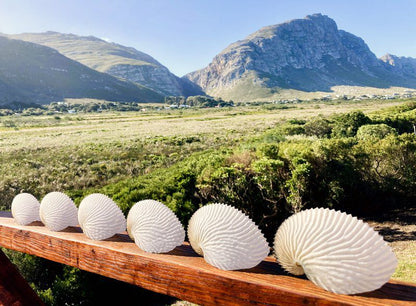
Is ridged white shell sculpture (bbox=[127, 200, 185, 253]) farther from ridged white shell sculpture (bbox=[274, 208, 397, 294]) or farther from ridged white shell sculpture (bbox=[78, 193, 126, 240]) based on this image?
ridged white shell sculpture (bbox=[274, 208, 397, 294])

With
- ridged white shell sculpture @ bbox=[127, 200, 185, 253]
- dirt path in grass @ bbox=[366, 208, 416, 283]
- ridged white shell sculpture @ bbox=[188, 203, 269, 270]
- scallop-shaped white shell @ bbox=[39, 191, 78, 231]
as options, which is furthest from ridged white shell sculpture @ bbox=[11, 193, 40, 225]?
dirt path in grass @ bbox=[366, 208, 416, 283]

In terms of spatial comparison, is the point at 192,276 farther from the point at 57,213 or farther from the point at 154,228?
the point at 57,213

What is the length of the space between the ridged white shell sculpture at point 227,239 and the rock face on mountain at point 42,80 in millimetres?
166476

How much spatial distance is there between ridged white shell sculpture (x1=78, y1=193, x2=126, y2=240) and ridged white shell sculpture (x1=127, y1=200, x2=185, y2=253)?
134mm

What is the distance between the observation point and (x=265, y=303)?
888mm

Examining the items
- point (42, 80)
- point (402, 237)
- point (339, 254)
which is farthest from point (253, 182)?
point (42, 80)

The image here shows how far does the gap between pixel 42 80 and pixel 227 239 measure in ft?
678

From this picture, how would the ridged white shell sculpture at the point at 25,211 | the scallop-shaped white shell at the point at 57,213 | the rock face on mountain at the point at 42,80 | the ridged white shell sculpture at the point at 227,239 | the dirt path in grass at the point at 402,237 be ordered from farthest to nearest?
the rock face on mountain at the point at 42,80 → the dirt path in grass at the point at 402,237 → the ridged white shell sculpture at the point at 25,211 → the scallop-shaped white shell at the point at 57,213 → the ridged white shell sculpture at the point at 227,239

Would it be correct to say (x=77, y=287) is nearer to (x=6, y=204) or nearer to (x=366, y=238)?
(x=366, y=238)

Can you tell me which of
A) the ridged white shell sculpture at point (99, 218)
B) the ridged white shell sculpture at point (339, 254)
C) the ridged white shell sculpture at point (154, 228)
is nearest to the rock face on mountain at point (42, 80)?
the ridged white shell sculpture at point (99, 218)

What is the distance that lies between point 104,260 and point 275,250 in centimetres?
84

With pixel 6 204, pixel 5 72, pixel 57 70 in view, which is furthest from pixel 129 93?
pixel 6 204

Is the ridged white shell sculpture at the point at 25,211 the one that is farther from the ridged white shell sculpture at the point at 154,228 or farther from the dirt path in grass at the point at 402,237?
the dirt path in grass at the point at 402,237

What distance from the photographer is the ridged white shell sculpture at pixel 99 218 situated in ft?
4.63
